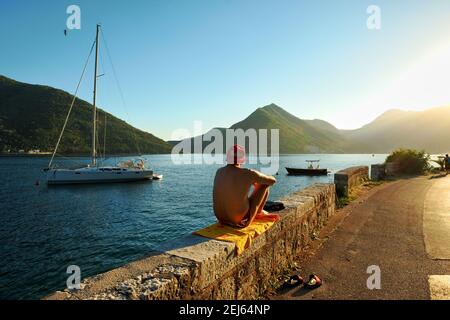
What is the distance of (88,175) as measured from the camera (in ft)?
127

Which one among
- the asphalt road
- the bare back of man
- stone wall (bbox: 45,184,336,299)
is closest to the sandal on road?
the asphalt road

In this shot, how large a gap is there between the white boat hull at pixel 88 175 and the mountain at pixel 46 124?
87.1m

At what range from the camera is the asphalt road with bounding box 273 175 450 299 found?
382 cm

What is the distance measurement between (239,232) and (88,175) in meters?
40.3

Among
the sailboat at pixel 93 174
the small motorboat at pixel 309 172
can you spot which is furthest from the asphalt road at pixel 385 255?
the small motorboat at pixel 309 172

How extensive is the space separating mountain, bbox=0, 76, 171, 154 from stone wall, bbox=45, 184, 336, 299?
128m

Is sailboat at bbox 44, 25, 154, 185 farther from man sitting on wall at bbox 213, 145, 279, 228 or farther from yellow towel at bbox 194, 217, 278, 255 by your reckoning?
yellow towel at bbox 194, 217, 278, 255

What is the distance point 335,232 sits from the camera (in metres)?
6.55

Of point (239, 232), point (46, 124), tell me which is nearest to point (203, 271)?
point (239, 232)

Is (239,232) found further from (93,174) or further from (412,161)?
(93,174)

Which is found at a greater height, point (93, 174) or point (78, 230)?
point (93, 174)

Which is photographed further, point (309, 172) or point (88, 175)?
point (309, 172)

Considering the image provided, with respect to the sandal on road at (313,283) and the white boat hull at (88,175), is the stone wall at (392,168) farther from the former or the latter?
the white boat hull at (88,175)
